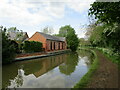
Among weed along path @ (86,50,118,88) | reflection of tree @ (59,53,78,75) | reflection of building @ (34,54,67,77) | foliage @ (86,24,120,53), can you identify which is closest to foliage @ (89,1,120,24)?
foliage @ (86,24,120,53)

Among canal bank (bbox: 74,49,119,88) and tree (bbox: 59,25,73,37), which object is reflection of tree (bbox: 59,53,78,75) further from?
tree (bbox: 59,25,73,37)

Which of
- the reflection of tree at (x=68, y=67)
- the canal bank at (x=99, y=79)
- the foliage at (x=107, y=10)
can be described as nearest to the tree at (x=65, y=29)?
the reflection of tree at (x=68, y=67)

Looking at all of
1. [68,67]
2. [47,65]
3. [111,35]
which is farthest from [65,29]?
[111,35]

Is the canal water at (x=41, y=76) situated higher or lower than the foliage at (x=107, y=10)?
lower

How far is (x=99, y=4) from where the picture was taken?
213 inches

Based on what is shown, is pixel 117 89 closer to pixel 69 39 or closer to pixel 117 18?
pixel 117 18

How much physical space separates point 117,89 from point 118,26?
3.77 metres

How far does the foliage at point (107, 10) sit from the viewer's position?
5.08m

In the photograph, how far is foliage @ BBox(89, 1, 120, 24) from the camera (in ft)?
16.7

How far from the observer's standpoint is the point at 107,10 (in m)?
5.33

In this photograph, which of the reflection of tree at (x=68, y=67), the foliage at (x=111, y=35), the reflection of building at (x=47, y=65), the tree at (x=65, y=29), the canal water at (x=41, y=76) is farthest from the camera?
the tree at (x=65, y=29)

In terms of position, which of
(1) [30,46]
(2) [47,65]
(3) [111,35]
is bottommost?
(2) [47,65]

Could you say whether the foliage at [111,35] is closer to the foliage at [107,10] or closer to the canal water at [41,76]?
the foliage at [107,10]

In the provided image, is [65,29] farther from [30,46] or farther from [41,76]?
[41,76]
